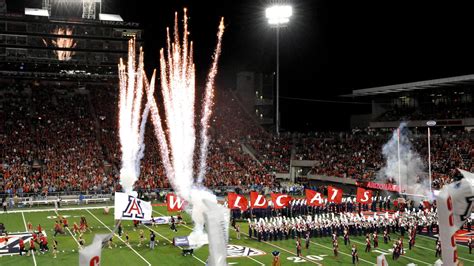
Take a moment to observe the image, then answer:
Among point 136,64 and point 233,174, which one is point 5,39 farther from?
point 233,174

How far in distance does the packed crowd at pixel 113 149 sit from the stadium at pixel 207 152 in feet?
0.54

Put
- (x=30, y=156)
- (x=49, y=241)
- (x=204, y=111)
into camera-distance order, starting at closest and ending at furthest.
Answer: (x=49, y=241) < (x=30, y=156) < (x=204, y=111)

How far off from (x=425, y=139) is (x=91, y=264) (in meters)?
41.5

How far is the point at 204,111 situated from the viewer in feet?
182

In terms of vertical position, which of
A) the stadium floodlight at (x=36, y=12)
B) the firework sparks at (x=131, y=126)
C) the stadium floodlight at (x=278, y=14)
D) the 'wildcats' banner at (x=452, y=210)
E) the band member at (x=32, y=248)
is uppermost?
the stadium floodlight at (x=36, y=12)

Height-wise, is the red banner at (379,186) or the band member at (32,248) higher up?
the red banner at (379,186)

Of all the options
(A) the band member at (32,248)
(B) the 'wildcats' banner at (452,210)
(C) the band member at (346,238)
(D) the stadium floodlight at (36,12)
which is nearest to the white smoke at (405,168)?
(C) the band member at (346,238)

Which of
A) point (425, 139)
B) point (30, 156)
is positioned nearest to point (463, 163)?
point (425, 139)

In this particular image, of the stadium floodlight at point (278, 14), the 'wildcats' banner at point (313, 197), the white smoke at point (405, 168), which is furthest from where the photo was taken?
the stadium floodlight at point (278, 14)

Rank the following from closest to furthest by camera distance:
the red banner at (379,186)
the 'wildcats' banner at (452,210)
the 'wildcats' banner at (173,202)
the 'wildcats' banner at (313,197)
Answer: the 'wildcats' banner at (452,210)
the 'wildcats' banner at (173,202)
the 'wildcats' banner at (313,197)
the red banner at (379,186)

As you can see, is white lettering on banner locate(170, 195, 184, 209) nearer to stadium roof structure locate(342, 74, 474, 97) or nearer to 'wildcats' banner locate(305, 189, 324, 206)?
'wildcats' banner locate(305, 189, 324, 206)

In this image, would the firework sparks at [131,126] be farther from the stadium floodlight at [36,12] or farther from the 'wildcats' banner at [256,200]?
the 'wildcats' banner at [256,200]

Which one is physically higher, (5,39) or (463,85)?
(5,39)

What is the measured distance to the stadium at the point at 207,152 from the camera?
2283 centimetres
